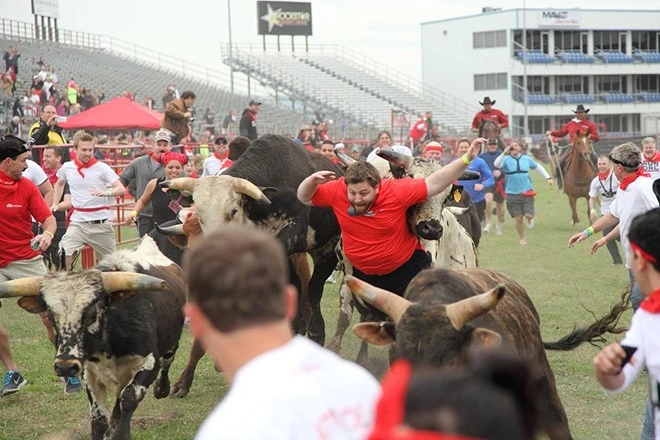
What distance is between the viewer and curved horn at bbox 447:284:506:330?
16.3 feet

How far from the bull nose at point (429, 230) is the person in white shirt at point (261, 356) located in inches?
204

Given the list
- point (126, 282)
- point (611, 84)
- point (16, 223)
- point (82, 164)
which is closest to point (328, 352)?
point (126, 282)

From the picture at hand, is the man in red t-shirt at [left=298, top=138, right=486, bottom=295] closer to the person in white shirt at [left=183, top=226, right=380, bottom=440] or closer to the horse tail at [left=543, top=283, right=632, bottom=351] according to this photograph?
the horse tail at [left=543, top=283, right=632, bottom=351]

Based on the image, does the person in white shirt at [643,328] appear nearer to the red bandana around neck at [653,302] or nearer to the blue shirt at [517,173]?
the red bandana around neck at [653,302]

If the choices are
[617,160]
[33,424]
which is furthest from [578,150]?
[33,424]

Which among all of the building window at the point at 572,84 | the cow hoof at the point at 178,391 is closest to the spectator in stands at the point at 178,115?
the cow hoof at the point at 178,391

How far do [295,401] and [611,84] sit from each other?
76469 millimetres

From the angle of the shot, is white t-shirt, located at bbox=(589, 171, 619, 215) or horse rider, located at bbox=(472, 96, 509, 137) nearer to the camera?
white t-shirt, located at bbox=(589, 171, 619, 215)

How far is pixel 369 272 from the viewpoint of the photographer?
25.5ft

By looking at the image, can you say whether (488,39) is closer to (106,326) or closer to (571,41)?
(571,41)

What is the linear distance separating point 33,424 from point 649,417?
4.69 metres

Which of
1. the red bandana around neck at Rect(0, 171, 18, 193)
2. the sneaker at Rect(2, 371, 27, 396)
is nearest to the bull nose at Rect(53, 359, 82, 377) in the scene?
the sneaker at Rect(2, 371, 27, 396)

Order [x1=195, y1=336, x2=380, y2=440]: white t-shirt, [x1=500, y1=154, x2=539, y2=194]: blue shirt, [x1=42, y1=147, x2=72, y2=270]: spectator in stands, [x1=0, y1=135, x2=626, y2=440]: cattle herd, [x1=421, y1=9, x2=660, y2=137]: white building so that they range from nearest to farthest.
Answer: [x1=195, y1=336, x2=380, y2=440]: white t-shirt < [x1=0, y1=135, x2=626, y2=440]: cattle herd < [x1=42, y1=147, x2=72, y2=270]: spectator in stands < [x1=500, y1=154, x2=539, y2=194]: blue shirt < [x1=421, y1=9, x2=660, y2=137]: white building

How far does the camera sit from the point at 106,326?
267 inches
